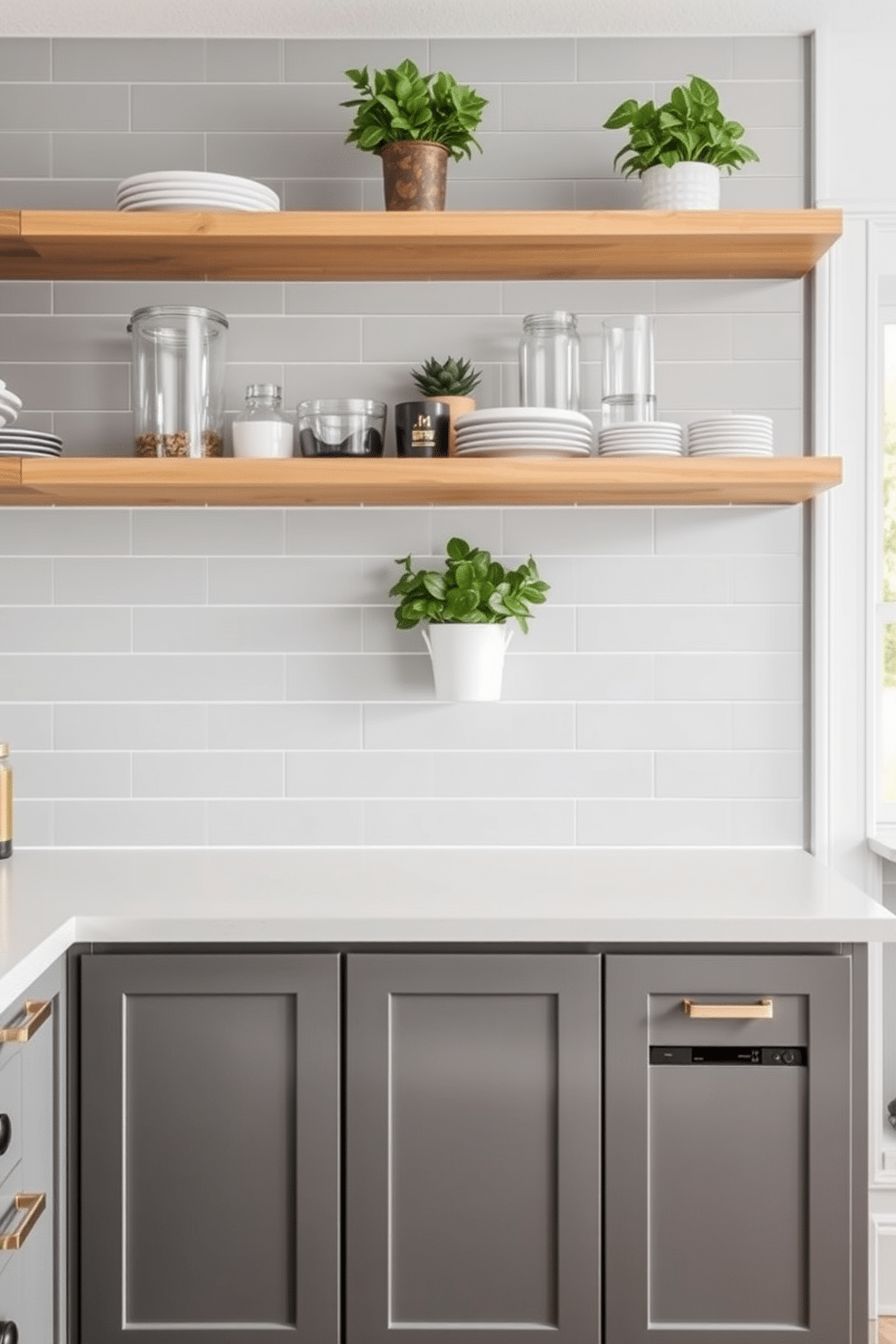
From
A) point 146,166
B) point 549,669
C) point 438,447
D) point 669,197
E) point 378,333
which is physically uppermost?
point 146,166

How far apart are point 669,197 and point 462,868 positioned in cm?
126

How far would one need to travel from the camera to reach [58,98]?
8.05ft

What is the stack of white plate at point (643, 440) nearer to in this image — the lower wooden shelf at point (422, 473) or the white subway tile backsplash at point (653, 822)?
the lower wooden shelf at point (422, 473)

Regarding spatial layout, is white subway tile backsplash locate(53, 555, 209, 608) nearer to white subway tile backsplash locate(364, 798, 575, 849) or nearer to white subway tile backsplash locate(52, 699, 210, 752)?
white subway tile backsplash locate(52, 699, 210, 752)

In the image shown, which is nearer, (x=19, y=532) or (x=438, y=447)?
(x=438, y=447)

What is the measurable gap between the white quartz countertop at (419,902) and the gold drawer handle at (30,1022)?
0.06 metres

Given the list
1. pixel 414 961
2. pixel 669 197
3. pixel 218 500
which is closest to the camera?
pixel 414 961

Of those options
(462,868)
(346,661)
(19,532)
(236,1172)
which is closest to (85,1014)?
(236,1172)

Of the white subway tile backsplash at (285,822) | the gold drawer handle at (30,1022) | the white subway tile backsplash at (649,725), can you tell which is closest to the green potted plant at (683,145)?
the white subway tile backsplash at (649,725)

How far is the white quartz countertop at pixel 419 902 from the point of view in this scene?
6.00 ft

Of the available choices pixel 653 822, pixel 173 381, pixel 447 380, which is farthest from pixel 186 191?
pixel 653 822

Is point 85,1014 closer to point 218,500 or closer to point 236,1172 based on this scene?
point 236,1172

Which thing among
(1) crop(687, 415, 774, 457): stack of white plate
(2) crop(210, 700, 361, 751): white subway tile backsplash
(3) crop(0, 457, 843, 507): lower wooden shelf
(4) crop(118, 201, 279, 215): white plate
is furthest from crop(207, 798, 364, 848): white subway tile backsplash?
(4) crop(118, 201, 279, 215): white plate

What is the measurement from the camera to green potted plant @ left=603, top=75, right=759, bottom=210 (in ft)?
7.25
